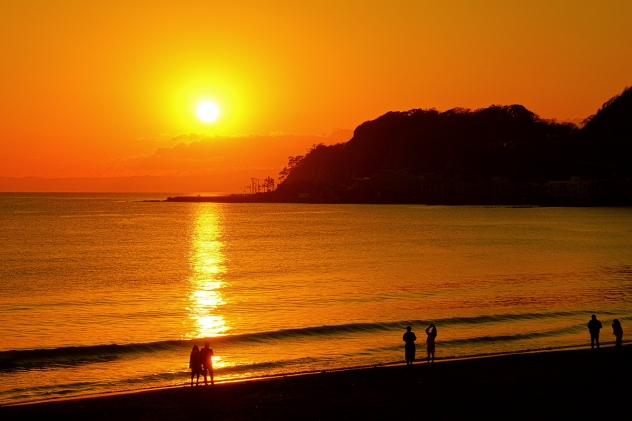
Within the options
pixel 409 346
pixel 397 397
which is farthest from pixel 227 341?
pixel 397 397

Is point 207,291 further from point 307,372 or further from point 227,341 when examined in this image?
point 307,372

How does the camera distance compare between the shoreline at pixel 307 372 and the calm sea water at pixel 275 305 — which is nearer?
the shoreline at pixel 307 372

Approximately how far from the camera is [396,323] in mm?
29422

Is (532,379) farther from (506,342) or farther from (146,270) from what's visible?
(146,270)

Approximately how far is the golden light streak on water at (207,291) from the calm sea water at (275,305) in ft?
0.52

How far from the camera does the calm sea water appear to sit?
74.9ft

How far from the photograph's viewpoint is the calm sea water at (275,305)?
22.8m

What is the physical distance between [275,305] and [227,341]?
923cm

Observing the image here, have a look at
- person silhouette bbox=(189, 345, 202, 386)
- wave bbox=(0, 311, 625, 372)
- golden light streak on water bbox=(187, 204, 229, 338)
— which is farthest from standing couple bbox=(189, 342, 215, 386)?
golden light streak on water bbox=(187, 204, 229, 338)

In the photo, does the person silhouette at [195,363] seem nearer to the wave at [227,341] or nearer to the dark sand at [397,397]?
the dark sand at [397,397]

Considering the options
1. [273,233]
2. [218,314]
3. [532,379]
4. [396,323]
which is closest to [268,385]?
[532,379]

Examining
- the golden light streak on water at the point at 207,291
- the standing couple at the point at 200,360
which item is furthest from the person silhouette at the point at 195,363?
A: the golden light streak on water at the point at 207,291

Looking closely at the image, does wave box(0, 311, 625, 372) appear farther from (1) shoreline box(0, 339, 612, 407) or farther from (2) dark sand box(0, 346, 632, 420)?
(2) dark sand box(0, 346, 632, 420)

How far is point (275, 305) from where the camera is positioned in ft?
116
